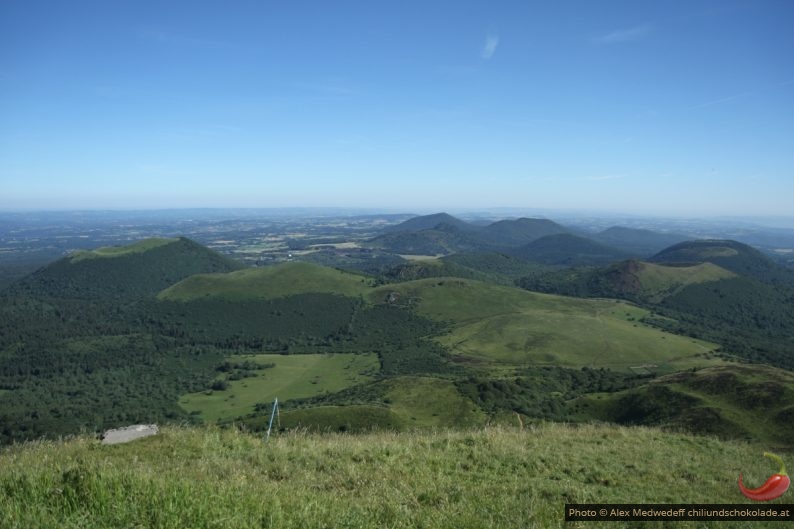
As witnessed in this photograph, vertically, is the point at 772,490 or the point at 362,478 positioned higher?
the point at 362,478

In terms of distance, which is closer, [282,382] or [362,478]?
[362,478]

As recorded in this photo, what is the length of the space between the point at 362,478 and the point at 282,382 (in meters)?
145

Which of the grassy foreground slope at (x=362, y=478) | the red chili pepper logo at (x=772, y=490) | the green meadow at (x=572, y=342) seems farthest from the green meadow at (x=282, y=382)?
the red chili pepper logo at (x=772, y=490)

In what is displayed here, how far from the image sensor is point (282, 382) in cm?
14538

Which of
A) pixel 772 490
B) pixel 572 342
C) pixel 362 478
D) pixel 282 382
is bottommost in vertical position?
pixel 282 382

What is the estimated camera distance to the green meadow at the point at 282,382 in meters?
124

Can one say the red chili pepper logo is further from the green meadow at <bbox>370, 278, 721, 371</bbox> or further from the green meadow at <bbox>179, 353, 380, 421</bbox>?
the green meadow at <bbox>370, 278, 721, 371</bbox>

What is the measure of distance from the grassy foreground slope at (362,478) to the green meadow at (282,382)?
11166 centimetres

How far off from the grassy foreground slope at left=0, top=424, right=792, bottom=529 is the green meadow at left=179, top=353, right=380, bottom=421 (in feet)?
366

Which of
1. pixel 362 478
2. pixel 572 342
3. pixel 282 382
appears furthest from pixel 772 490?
pixel 572 342

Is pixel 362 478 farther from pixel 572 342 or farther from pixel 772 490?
pixel 572 342

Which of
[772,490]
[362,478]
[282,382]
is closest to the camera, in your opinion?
[772,490]

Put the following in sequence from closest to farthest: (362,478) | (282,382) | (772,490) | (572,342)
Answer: (772,490) → (362,478) → (282,382) → (572,342)

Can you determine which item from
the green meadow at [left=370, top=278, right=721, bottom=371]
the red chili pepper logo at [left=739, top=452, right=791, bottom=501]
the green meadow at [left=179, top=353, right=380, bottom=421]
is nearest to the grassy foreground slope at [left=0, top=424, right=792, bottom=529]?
the red chili pepper logo at [left=739, top=452, right=791, bottom=501]
